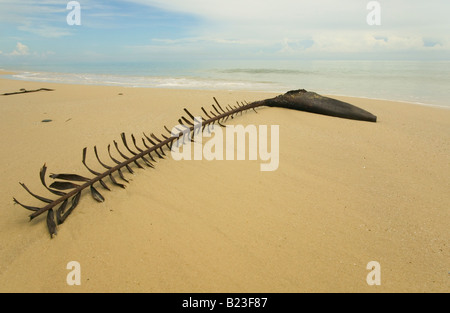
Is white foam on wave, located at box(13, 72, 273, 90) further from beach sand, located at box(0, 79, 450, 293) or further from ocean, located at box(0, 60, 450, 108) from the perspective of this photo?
beach sand, located at box(0, 79, 450, 293)

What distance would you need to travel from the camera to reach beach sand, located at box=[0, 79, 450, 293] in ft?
4.06

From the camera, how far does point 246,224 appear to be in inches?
61.7

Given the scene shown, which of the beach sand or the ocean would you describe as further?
the ocean

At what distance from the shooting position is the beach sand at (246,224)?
1237 millimetres

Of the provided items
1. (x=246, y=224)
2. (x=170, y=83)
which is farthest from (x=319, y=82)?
(x=246, y=224)

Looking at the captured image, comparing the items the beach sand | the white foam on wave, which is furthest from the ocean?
the beach sand

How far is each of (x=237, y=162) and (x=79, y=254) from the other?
1.35m

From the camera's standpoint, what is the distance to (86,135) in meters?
2.94

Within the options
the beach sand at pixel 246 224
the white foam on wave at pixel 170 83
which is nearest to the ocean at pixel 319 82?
the white foam on wave at pixel 170 83

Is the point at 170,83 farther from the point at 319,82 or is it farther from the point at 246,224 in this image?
the point at 246,224

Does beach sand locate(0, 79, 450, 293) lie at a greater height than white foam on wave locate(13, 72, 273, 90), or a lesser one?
lesser

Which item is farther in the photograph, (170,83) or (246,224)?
(170,83)

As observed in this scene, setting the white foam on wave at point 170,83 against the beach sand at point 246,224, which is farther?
the white foam on wave at point 170,83

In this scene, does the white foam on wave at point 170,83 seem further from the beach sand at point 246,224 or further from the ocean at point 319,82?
the beach sand at point 246,224
